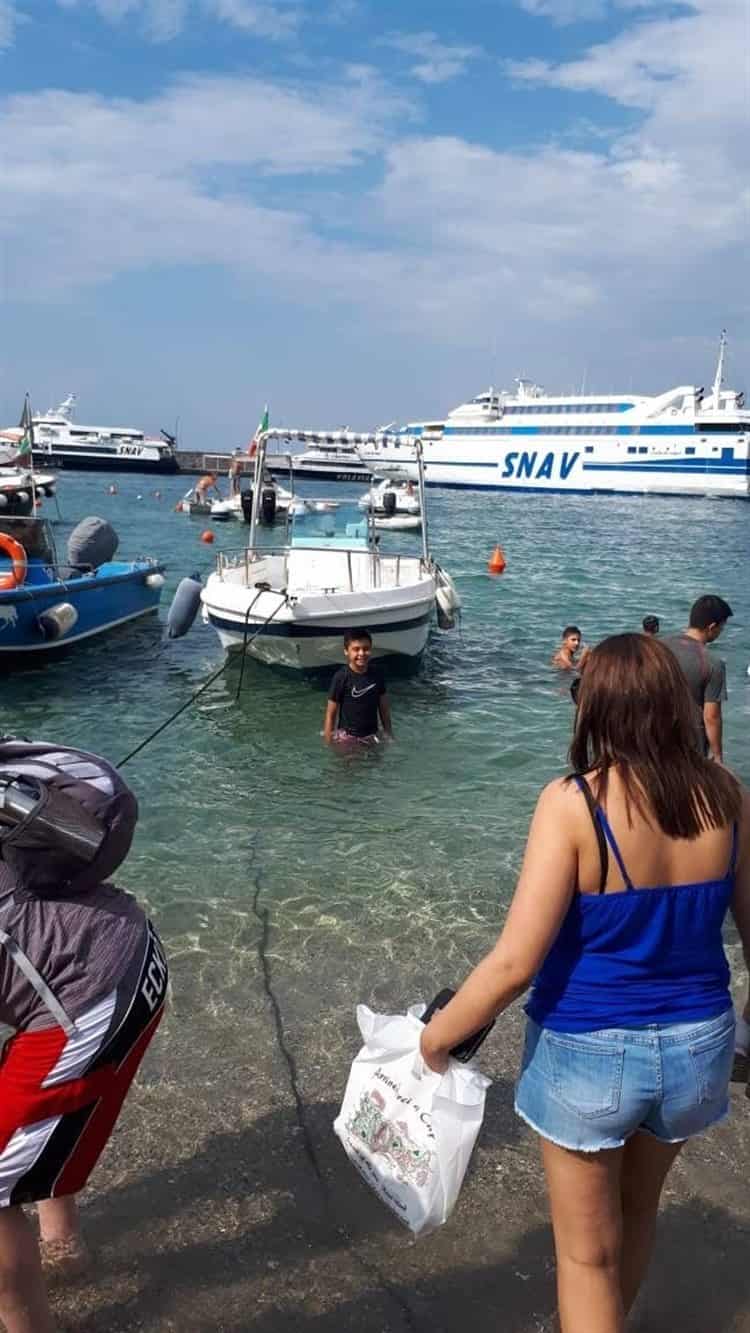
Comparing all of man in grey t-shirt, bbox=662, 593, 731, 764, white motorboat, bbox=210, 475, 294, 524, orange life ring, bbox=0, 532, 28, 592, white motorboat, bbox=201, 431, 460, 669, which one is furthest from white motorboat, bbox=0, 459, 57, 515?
man in grey t-shirt, bbox=662, 593, 731, 764

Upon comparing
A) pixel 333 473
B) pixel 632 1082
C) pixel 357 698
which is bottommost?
pixel 357 698

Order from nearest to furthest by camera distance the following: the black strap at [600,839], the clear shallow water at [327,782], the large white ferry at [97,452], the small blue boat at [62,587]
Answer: the black strap at [600,839] → the clear shallow water at [327,782] → the small blue boat at [62,587] → the large white ferry at [97,452]

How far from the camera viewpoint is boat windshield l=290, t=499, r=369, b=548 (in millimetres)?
14367

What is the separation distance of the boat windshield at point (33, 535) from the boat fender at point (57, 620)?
4.61 feet

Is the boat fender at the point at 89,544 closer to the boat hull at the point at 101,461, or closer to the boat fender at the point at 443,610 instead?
the boat fender at the point at 443,610

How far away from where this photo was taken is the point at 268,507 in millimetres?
34969

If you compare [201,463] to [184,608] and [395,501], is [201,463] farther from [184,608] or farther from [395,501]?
[184,608]

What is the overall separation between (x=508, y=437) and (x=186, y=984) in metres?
73.6

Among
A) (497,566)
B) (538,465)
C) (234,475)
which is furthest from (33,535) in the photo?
(538,465)

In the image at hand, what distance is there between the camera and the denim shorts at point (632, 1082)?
2121mm

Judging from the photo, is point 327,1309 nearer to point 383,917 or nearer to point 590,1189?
point 590,1189

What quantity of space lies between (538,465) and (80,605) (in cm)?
6172

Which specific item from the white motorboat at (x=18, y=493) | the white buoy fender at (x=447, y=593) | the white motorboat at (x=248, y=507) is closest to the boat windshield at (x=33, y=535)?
the white motorboat at (x=18, y=493)

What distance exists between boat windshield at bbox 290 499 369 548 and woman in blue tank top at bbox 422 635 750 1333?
40.5 feet
